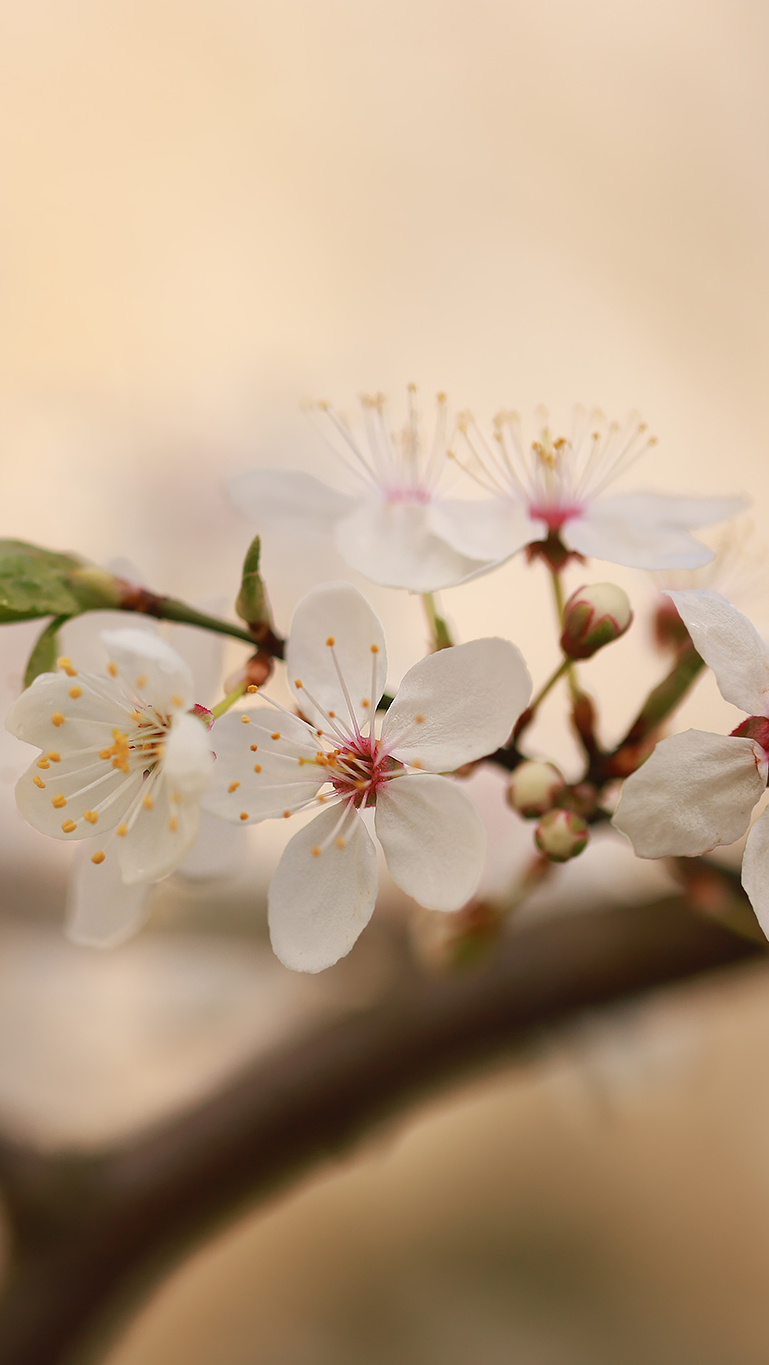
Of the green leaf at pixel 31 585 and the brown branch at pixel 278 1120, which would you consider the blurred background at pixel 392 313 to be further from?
the green leaf at pixel 31 585

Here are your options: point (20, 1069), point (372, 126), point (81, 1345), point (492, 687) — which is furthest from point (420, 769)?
point (372, 126)

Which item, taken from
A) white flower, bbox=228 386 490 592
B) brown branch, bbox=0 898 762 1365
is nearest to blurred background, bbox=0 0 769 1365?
brown branch, bbox=0 898 762 1365

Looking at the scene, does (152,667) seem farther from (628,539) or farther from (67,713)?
(628,539)

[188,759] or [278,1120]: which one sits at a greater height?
[188,759]

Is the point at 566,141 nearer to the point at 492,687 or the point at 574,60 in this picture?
the point at 574,60

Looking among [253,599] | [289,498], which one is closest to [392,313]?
[289,498]

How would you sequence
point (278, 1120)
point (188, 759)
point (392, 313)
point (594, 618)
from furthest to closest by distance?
point (392, 313) → point (278, 1120) → point (594, 618) → point (188, 759)
